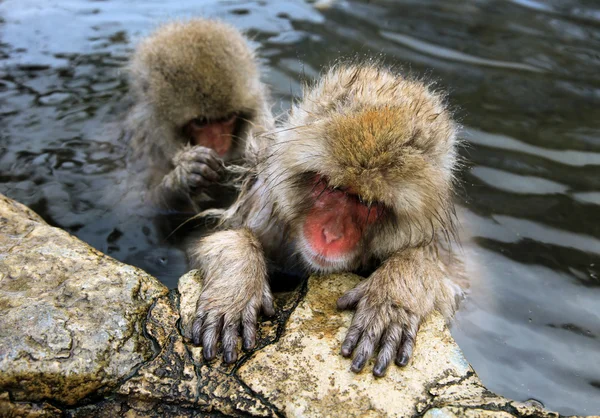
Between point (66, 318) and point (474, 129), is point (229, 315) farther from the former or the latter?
point (474, 129)

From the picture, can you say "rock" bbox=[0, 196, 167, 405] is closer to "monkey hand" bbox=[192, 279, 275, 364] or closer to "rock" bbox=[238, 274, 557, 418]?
"monkey hand" bbox=[192, 279, 275, 364]

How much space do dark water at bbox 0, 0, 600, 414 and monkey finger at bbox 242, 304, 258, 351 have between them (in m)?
1.26

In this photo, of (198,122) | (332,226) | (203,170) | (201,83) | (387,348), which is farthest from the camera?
(198,122)

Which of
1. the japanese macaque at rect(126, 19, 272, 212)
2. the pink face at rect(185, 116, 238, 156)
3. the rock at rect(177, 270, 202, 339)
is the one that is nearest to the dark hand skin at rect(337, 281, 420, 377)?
the rock at rect(177, 270, 202, 339)

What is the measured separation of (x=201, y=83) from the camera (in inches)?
170

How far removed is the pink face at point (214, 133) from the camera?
180 inches

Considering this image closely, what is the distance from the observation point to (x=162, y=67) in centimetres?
440

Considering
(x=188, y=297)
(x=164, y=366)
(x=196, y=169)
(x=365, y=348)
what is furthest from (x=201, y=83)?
(x=365, y=348)

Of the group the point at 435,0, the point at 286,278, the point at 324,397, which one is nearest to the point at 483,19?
the point at 435,0

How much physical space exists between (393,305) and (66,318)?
134cm

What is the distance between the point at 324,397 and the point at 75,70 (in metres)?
5.32

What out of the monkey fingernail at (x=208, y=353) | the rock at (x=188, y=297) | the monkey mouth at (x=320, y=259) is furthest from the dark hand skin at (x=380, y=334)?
the rock at (x=188, y=297)

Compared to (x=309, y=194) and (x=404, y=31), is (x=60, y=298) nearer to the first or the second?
(x=309, y=194)

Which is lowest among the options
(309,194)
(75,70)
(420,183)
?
(75,70)
